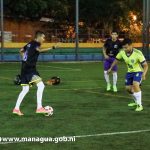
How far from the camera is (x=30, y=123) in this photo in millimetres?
11578

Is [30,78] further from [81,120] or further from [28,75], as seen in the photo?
[81,120]

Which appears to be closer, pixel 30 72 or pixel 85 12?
pixel 30 72

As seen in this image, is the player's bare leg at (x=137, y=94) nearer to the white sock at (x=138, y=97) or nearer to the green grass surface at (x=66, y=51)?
the white sock at (x=138, y=97)

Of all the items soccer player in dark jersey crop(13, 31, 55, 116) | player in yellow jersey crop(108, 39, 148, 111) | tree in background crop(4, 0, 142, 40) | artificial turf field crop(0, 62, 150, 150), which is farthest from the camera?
tree in background crop(4, 0, 142, 40)

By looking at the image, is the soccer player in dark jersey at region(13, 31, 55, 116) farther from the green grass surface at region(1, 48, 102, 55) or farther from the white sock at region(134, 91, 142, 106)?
the green grass surface at region(1, 48, 102, 55)

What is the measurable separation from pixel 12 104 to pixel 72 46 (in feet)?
106

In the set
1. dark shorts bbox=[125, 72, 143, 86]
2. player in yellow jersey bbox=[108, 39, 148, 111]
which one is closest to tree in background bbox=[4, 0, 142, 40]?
dark shorts bbox=[125, 72, 143, 86]

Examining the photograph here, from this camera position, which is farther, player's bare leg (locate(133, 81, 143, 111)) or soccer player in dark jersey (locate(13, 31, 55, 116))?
player's bare leg (locate(133, 81, 143, 111))

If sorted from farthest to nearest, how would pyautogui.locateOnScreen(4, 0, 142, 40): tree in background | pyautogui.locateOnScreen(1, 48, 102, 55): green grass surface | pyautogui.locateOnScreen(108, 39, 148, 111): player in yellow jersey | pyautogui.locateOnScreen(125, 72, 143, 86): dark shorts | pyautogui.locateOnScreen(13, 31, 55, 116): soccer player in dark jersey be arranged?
pyautogui.locateOnScreen(4, 0, 142, 40): tree in background, pyautogui.locateOnScreen(1, 48, 102, 55): green grass surface, pyautogui.locateOnScreen(125, 72, 143, 86): dark shorts, pyautogui.locateOnScreen(108, 39, 148, 111): player in yellow jersey, pyautogui.locateOnScreen(13, 31, 55, 116): soccer player in dark jersey

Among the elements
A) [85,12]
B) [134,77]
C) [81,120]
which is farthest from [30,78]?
[85,12]

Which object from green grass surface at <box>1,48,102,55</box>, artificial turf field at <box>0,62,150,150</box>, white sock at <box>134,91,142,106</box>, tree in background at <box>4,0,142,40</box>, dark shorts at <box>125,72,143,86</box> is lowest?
artificial turf field at <box>0,62,150,150</box>

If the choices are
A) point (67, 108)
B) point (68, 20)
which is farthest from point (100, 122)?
point (68, 20)

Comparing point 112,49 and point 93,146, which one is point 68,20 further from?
point 93,146

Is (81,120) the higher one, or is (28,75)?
(28,75)
